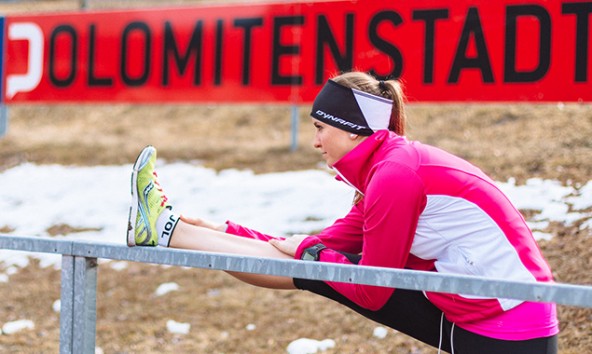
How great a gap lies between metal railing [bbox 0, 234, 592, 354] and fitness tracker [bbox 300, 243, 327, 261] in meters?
0.56

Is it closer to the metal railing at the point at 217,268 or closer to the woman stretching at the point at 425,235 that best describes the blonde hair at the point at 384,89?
the woman stretching at the point at 425,235

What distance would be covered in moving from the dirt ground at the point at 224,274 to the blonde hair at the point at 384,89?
3.99ft

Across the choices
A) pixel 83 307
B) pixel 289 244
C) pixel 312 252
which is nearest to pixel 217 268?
pixel 83 307

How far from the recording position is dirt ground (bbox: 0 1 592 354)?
483 cm

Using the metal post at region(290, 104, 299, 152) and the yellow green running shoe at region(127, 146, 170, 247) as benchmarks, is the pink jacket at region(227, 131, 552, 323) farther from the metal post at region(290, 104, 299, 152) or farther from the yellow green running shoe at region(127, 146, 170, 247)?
the metal post at region(290, 104, 299, 152)

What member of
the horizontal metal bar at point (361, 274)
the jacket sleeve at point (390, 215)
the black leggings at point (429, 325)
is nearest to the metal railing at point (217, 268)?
the horizontal metal bar at point (361, 274)

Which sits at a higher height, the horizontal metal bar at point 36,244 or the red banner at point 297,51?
the red banner at point 297,51

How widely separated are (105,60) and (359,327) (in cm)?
572

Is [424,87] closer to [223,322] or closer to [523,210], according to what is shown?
[523,210]

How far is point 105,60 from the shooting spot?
9.30 metres

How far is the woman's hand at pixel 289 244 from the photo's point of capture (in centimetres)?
311

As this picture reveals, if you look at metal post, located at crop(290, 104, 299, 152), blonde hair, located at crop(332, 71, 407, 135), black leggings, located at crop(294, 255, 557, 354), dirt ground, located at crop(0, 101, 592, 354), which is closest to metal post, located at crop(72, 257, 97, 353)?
black leggings, located at crop(294, 255, 557, 354)

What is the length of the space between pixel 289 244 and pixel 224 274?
293 centimetres

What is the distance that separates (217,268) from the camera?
2.49 m
